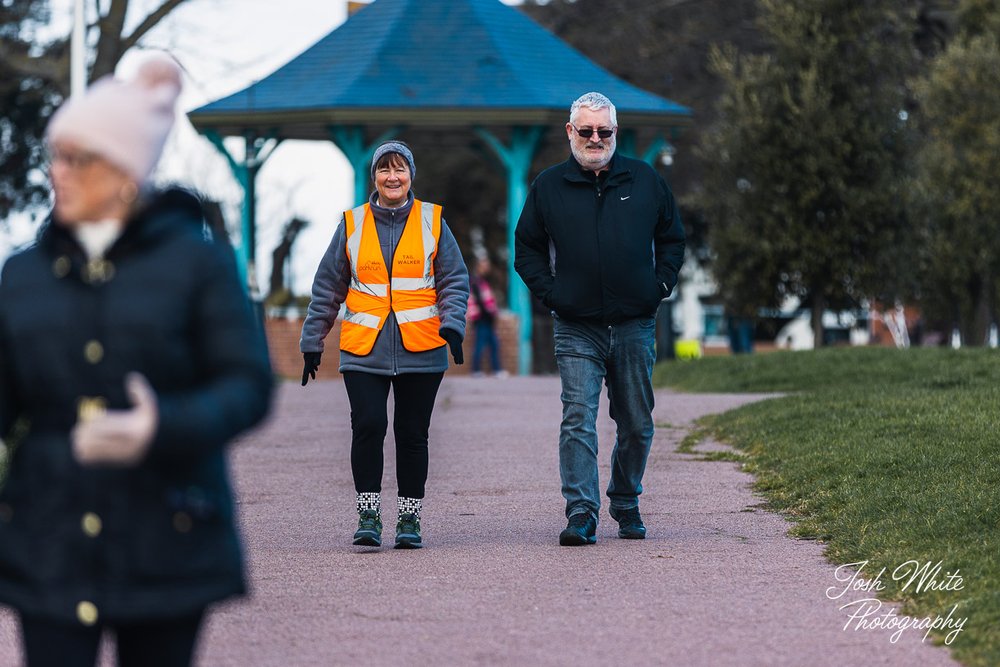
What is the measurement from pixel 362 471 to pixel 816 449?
3.69 m

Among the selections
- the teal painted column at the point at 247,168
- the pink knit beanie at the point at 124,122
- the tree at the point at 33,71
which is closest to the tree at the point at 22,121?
the tree at the point at 33,71

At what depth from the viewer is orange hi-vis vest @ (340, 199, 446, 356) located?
799 cm

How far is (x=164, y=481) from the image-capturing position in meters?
3.36

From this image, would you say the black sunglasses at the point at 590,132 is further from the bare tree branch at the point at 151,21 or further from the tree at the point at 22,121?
the tree at the point at 22,121

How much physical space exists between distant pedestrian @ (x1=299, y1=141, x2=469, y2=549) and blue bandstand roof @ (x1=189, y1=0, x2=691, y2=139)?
60.0 ft

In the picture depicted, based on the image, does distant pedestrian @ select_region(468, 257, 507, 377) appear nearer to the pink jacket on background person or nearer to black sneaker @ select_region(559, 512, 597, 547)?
the pink jacket on background person

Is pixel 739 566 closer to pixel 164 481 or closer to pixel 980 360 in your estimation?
pixel 164 481

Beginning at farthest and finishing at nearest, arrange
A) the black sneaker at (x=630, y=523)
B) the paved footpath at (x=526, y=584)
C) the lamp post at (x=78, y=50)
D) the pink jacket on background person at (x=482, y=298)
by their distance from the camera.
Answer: the pink jacket on background person at (x=482, y=298) < the lamp post at (x=78, y=50) < the black sneaker at (x=630, y=523) < the paved footpath at (x=526, y=584)

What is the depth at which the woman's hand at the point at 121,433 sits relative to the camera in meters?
3.16

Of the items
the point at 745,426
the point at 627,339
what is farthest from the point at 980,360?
the point at 627,339

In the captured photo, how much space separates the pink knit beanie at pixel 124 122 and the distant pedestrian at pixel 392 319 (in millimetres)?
4473

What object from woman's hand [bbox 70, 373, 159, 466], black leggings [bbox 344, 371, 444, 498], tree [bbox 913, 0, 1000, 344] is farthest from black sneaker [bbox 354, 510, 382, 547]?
tree [bbox 913, 0, 1000, 344]

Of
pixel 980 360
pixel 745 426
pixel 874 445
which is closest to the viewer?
pixel 874 445

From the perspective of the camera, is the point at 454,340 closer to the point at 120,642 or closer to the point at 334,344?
the point at 120,642
